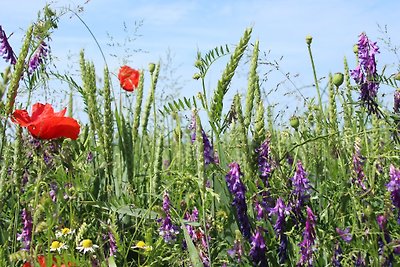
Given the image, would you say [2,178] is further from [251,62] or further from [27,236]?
[251,62]

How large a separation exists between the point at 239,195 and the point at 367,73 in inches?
31.8

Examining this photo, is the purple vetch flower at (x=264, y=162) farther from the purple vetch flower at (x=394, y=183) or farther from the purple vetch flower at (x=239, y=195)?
the purple vetch flower at (x=394, y=183)

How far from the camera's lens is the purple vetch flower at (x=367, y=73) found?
2.37 metres

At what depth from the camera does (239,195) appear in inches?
73.4

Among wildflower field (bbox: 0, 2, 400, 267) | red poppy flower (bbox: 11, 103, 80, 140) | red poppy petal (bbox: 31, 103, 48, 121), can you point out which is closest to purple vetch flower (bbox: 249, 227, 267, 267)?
wildflower field (bbox: 0, 2, 400, 267)

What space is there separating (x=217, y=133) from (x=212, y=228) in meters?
0.29

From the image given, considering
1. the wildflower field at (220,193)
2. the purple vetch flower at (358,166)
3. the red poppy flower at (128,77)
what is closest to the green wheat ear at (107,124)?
the wildflower field at (220,193)

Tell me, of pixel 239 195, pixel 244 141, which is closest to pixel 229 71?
pixel 244 141

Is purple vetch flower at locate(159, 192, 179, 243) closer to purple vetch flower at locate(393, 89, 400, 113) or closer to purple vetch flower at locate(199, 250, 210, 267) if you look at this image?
purple vetch flower at locate(199, 250, 210, 267)

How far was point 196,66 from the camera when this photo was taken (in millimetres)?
2035

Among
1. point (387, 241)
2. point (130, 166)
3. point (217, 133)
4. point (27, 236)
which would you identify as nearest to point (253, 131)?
point (217, 133)

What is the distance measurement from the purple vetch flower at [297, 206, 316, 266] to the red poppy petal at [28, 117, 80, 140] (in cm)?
82

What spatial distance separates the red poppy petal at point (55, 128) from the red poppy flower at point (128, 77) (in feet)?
3.48

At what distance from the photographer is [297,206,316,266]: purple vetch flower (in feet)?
5.89
